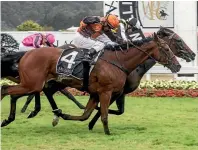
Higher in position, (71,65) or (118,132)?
(71,65)

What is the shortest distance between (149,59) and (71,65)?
55.8 inches

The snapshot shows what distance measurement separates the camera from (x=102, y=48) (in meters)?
8.04

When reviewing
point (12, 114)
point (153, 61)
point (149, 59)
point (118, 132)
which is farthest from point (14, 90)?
point (153, 61)

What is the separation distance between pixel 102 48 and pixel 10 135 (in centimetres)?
177

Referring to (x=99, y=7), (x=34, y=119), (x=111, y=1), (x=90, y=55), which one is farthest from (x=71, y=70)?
(x=99, y=7)

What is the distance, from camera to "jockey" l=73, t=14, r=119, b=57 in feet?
26.1

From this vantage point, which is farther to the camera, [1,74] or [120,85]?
[1,74]

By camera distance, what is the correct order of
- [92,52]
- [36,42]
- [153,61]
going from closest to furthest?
[92,52] → [153,61] → [36,42]

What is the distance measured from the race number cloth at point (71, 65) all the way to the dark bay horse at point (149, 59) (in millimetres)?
764

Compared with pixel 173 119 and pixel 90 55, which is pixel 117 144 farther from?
pixel 173 119

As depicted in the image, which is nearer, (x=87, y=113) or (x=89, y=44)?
(x=87, y=113)

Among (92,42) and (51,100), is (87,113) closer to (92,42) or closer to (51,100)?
(51,100)

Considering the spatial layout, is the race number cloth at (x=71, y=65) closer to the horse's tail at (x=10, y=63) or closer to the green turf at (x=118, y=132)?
Answer: the green turf at (x=118, y=132)

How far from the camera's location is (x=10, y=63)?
875 centimetres
